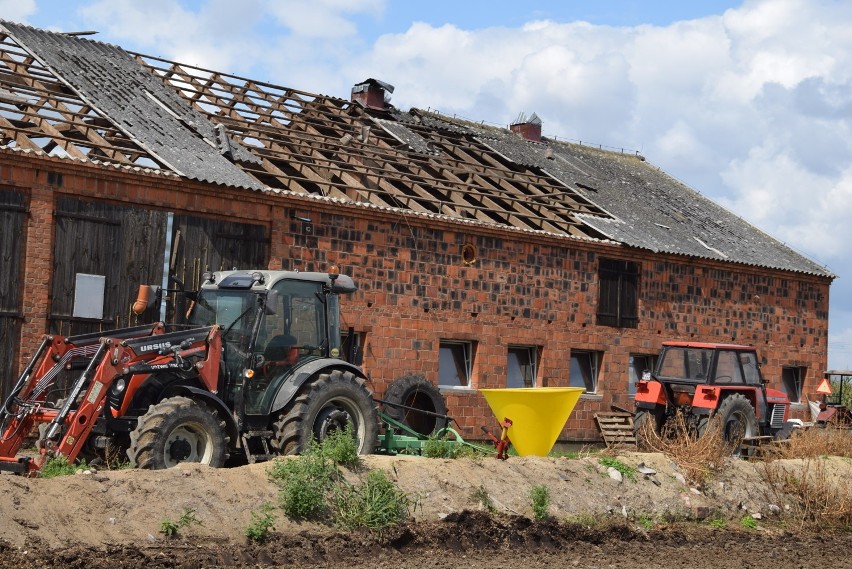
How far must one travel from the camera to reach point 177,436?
1275 centimetres

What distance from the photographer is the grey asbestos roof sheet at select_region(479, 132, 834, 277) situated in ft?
81.3

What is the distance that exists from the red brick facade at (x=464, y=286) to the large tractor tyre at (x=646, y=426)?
2.40m

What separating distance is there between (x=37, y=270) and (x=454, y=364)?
7865 mm

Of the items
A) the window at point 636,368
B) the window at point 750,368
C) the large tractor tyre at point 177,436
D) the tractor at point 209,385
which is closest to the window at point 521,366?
the window at point 636,368

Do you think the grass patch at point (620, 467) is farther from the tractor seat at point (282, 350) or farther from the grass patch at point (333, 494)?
the tractor seat at point (282, 350)

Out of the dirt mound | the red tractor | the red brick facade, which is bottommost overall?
the dirt mound

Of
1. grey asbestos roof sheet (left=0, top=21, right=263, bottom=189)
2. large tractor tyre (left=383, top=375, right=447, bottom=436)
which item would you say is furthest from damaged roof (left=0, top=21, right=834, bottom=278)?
large tractor tyre (left=383, top=375, right=447, bottom=436)

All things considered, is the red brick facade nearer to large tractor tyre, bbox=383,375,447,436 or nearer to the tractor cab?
large tractor tyre, bbox=383,375,447,436

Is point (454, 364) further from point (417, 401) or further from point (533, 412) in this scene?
point (533, 412)

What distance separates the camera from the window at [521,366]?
21.8 m

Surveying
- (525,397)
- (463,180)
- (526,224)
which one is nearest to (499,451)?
(525,397)

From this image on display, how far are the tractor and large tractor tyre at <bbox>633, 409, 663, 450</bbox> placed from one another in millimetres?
5639

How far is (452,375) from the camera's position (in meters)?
21.0

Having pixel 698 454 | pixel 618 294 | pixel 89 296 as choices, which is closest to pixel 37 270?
pixel 89 296
